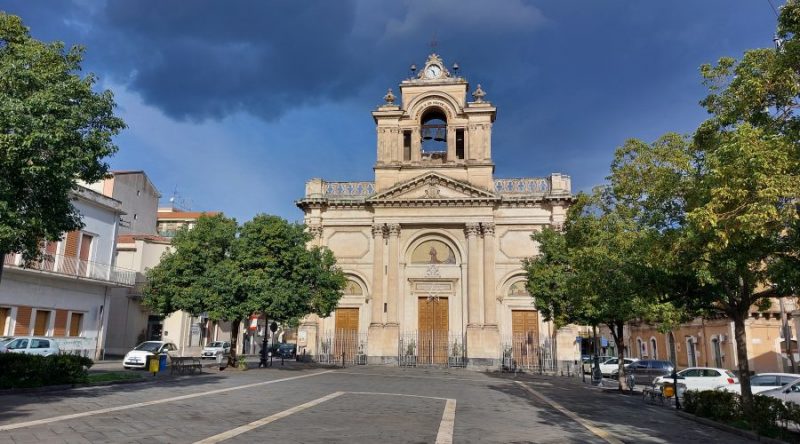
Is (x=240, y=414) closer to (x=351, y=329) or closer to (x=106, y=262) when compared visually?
(x=106, y=262)

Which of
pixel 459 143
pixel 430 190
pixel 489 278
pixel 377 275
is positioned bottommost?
pixel 489 278

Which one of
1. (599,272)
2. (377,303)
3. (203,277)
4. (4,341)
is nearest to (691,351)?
(377,303)

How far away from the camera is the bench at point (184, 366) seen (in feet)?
74.2

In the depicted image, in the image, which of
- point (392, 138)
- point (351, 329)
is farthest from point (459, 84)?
point (351, 329)

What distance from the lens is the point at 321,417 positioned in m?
11.8

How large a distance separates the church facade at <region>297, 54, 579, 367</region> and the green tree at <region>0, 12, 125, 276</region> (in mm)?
25336

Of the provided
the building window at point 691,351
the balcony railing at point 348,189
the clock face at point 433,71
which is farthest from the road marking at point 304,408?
the building window at point 691,351

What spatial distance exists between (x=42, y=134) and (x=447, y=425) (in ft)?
34.1

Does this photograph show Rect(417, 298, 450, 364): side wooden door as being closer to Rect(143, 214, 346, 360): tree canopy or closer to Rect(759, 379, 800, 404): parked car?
Rect(143, 214, 346, 360): tree canopy

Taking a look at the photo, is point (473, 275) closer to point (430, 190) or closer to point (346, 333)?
point (430, 190)

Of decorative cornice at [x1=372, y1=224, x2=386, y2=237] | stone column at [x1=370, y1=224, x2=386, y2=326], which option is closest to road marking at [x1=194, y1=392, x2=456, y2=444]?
stone column at [x1=370, y1=224, x2=386, y2=326]

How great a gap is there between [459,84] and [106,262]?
87.0ft

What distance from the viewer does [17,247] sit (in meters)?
13.4

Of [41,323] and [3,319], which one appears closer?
[3,319]
